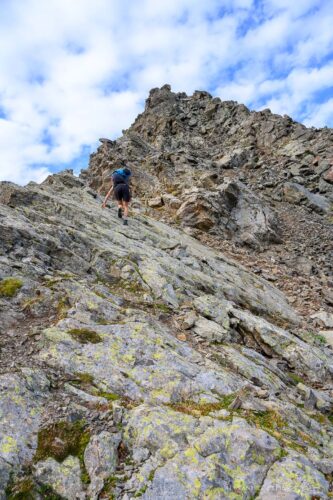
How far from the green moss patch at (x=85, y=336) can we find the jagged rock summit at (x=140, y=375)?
4 centimetres

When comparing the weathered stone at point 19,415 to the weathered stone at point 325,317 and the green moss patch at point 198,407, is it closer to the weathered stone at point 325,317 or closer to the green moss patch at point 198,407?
the green moss patch at point 198,407

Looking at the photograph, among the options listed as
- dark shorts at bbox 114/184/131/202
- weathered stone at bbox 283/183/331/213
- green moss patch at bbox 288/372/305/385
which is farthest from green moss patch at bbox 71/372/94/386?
weathered stone at bbox 283/183/331/213

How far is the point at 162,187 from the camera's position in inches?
1222

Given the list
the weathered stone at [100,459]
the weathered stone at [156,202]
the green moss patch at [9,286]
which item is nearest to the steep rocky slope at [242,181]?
the weathered stone at [156,202]

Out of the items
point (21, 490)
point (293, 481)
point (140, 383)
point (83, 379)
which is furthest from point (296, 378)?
point (21, 490)

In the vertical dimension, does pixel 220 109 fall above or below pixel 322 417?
above

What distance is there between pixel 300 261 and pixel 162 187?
1268cm

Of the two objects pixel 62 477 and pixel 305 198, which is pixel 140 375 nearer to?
pixel 62 477

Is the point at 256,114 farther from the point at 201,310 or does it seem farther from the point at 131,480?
the point at 131,480

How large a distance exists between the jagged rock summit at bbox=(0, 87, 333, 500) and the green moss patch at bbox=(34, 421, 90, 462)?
0.08ft

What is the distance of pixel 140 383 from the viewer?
764 cm

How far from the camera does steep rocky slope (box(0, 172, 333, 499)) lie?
561 centimetres

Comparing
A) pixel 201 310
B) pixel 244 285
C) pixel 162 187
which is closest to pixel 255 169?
pixel 162 187

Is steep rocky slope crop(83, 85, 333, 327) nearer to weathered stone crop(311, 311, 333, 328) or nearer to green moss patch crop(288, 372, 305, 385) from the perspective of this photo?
weathered stone crop(311, 311, 333, 328)
